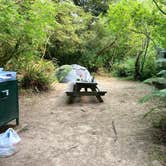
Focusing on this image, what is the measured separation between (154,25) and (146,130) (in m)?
4.53

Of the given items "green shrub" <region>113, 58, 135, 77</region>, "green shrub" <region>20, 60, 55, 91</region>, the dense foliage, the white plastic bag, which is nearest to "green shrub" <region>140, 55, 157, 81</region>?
the dense foliage

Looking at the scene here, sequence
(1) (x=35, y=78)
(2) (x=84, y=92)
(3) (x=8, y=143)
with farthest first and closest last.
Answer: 1. (1) (x=35, y=78)
2. (2) (x=84, y=92)
3. (3) (x=8, y=143)

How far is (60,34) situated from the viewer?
10172 millimetres

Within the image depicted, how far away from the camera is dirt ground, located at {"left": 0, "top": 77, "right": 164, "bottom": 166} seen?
3.02 meters

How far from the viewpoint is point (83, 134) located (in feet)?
12.8

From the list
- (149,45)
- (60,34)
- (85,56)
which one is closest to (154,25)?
(149,45)

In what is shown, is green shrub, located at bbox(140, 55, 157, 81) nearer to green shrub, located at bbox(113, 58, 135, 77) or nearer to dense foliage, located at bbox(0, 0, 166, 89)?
dense foliage, located at bbox(0, 0, 166, 89)

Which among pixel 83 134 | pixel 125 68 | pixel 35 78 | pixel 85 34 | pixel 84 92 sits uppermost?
pixel 85 34

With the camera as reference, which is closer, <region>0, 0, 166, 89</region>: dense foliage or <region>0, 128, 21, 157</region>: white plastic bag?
<region>0, 128, 21, 157</region>: white plastic bag

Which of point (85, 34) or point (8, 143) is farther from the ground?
point (85, 34)

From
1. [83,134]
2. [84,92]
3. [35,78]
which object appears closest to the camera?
[83,134]

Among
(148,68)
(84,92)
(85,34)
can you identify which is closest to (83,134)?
(84,92)

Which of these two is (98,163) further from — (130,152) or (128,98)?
(128,98)

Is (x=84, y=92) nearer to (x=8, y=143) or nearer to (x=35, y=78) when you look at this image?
(x=35, y=78)
